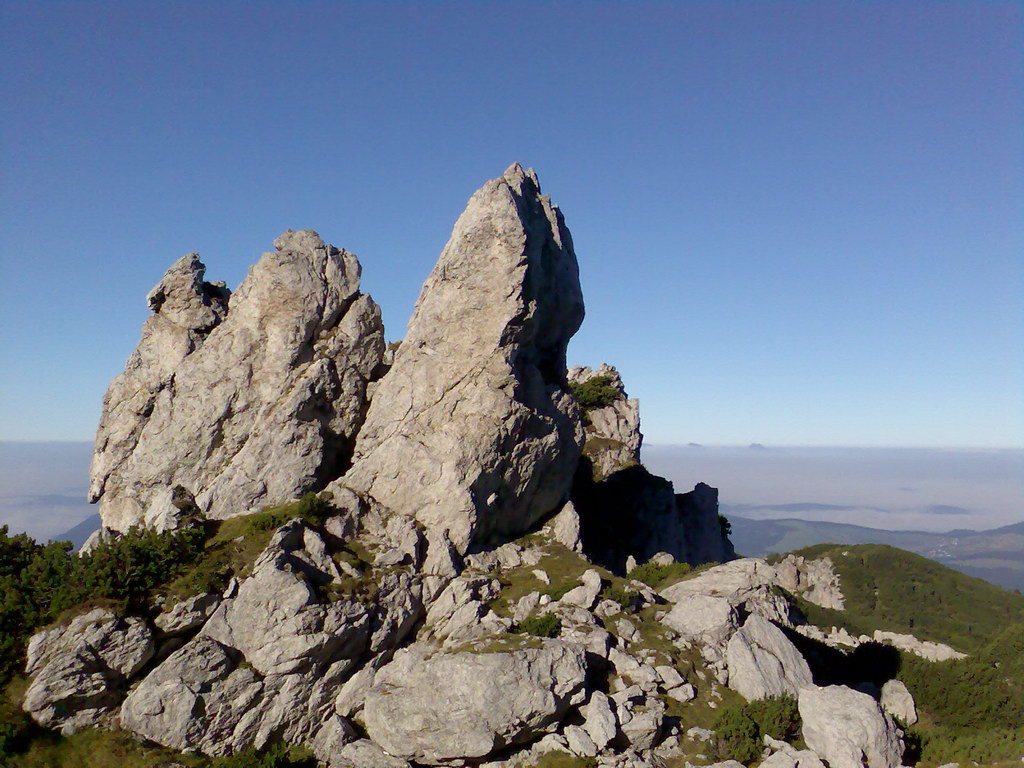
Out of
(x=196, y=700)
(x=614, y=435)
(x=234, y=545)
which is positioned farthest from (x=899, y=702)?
(x=234, y=545)

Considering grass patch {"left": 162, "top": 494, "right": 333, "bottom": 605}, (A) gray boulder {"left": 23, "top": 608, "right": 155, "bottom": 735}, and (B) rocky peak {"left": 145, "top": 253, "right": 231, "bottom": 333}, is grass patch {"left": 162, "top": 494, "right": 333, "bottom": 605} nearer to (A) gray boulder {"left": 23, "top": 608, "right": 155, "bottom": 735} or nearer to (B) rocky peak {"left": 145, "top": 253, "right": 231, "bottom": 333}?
(A) gray boulder {"left": 23, "top": 608, "right": 155, "bottom": 735}

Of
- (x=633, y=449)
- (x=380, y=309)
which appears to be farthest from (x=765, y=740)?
(x=633, y=449)

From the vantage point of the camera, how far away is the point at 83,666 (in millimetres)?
29359

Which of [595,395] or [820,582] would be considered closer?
[595,395]

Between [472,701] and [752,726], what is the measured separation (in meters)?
15.4

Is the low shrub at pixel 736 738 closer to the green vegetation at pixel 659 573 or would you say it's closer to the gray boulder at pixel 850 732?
the gray boulder at pixel 850 732

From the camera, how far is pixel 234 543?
125 feet

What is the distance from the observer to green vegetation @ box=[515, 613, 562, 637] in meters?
36.1

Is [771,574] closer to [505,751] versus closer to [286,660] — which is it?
[505,751]

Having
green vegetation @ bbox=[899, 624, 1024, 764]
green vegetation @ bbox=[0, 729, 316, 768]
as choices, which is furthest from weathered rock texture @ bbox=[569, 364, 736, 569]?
green vegetation @ bbox=[0, 729, 316, 768]

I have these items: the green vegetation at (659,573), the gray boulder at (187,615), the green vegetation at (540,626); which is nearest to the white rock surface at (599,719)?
the green vegetation at (540,626)

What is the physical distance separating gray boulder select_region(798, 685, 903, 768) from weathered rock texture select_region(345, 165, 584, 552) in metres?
24.3

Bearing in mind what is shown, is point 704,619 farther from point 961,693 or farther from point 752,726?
point 961,693

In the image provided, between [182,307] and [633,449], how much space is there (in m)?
56.8
